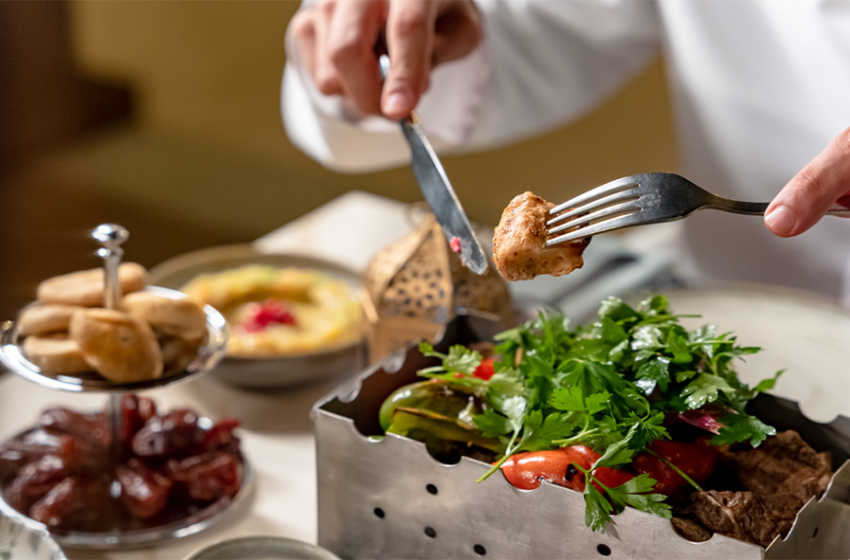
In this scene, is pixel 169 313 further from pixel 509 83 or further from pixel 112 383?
pixel 509 83

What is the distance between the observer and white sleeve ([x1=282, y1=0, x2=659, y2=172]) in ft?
5.48

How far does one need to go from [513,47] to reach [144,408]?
3.64 feet

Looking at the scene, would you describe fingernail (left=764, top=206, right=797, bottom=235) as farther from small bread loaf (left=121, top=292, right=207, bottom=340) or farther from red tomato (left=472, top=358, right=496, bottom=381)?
small bread loaf (left=121, top=292, right=207, bottom=340)

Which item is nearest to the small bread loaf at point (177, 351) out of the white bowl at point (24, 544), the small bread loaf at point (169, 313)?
the small bread loaf at point (169, 313)

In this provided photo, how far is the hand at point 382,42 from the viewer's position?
110 cm

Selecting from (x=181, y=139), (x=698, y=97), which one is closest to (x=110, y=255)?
(x=698, y=97)

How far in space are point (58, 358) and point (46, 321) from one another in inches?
2.7

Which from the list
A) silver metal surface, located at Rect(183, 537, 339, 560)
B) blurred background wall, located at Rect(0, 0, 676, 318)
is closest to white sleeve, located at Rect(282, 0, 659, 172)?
silver metal surface, located at Rect(183, 537, 339, 560)

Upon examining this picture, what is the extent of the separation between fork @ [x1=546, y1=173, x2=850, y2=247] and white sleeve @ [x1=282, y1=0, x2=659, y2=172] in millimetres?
876

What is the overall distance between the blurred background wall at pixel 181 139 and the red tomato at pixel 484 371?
10.2ft

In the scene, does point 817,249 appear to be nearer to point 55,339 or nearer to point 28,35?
point 55,339

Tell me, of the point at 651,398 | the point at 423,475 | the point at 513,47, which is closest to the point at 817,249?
the point at 513,47

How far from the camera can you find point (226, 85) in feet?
16.5

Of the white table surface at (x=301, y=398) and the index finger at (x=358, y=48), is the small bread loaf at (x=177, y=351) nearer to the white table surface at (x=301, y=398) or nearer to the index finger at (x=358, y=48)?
the white table surface at (x=301, y=398)
